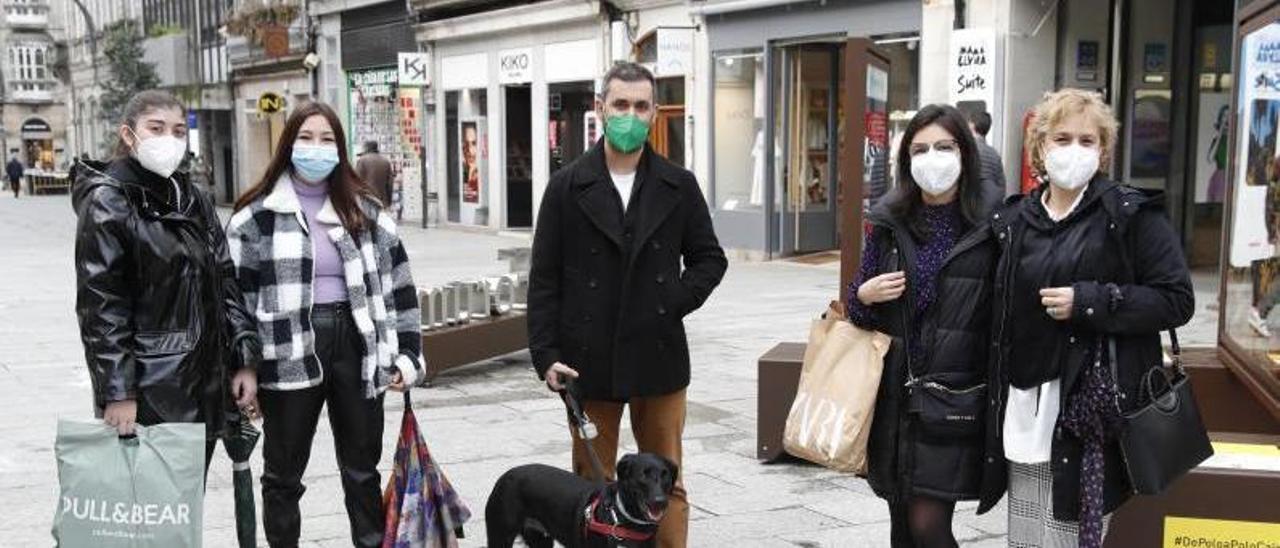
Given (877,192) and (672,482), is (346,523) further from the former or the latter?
(877,192)

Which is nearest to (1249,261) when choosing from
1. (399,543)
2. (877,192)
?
(877,192)

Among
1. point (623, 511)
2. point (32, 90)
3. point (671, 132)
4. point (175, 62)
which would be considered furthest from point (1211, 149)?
point (32, 90)

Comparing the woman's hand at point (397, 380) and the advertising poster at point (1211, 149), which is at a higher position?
the advertising poster at point (1211, 149)

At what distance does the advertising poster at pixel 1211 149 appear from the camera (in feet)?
46.9

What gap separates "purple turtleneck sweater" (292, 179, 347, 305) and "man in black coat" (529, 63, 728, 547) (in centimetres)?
72

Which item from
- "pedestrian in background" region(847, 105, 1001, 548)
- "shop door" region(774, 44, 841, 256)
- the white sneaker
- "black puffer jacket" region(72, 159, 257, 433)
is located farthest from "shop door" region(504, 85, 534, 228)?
"pedestrian in background" region(847, 105, 1001, 548)

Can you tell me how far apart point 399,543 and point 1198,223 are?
12.9 m

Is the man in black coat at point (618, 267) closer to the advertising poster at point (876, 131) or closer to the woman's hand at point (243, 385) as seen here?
the woman's hand at point (243, 385)

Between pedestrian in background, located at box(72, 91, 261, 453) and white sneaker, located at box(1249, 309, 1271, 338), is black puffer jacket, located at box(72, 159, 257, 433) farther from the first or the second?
white sneaker, located at box(1249, 309, 1271, 338)

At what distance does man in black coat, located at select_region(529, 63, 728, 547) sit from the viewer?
13.5 feet

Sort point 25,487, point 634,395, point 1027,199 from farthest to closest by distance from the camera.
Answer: point 25,487
point 634,395
point 1027,199

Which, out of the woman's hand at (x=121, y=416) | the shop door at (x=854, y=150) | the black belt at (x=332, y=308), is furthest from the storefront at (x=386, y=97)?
the woman's hand at (x=121, y=416)

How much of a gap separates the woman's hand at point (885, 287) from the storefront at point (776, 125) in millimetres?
12750

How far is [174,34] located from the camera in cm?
4147
